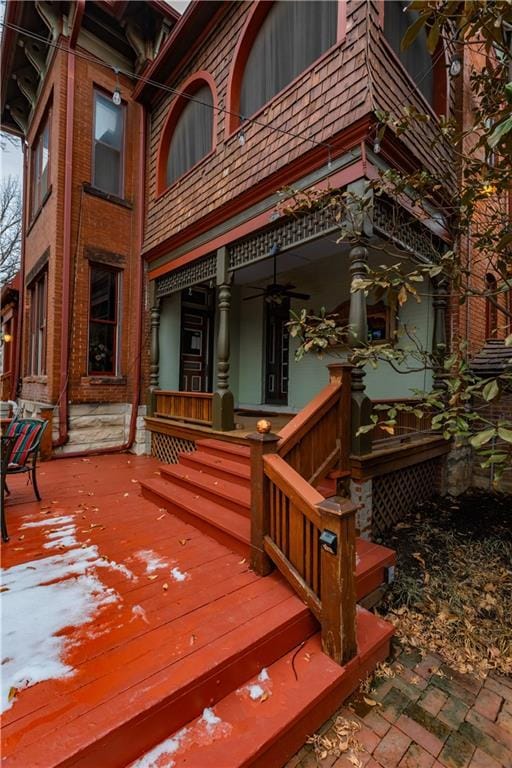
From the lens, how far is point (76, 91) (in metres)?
6.46

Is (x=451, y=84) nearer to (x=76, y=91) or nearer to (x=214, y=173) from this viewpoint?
(x=214, y=173)

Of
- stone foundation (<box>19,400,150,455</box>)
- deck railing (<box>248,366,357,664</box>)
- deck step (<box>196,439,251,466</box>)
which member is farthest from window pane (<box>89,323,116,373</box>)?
deck railing (<box>248,366,357,664</box>)

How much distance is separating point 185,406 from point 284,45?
5172mm

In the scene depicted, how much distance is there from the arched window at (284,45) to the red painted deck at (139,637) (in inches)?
219

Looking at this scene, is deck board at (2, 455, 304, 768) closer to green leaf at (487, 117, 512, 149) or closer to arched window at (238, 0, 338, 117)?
green leaf at (487, 117, 512, 149)

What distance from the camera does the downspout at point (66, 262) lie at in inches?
243

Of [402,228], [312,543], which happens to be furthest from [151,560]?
[402,228]

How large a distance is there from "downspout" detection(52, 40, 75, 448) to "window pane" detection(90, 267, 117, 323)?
0.59 m

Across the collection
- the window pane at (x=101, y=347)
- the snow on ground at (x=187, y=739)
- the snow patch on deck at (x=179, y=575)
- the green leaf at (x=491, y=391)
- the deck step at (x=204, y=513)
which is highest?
the window pane at (x=101, y=347)

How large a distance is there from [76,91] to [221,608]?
8.45 metres

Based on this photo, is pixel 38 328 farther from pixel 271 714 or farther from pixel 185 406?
pixel 271 714

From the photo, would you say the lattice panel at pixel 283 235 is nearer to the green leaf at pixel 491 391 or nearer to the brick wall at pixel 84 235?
the green leaf at pixel 491 391

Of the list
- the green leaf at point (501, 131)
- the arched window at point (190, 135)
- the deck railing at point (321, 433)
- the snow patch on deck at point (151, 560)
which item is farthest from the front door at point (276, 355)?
the green leaf at point (501, 131)

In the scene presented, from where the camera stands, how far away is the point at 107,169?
7129 millimetres
